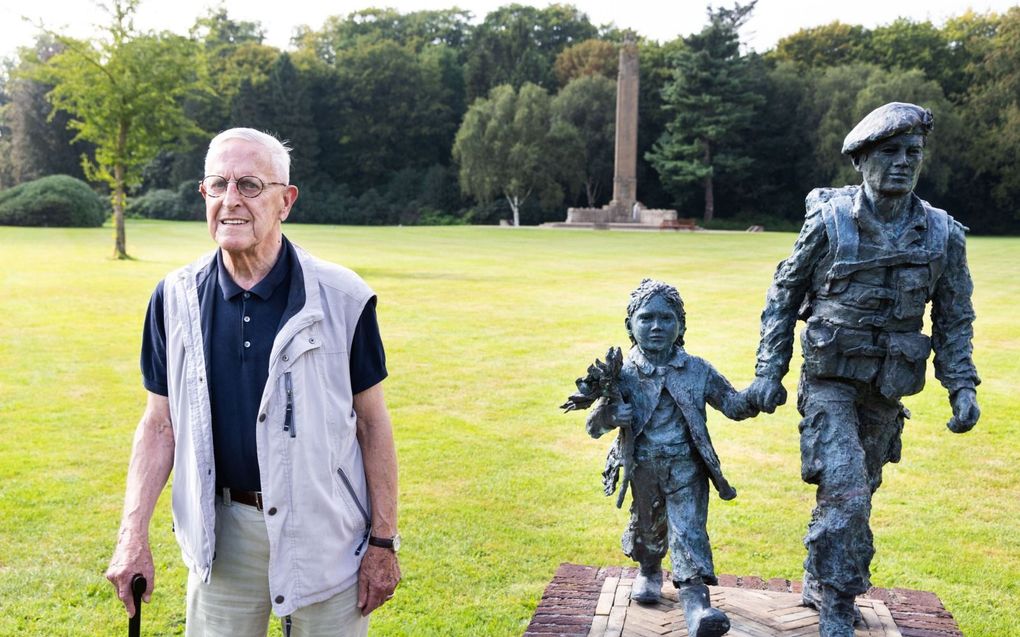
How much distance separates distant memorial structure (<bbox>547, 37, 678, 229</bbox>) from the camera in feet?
168

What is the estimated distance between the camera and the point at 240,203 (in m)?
3.24

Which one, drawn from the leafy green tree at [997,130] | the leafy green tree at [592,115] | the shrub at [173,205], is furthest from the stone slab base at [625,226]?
the shrub at [173,205]

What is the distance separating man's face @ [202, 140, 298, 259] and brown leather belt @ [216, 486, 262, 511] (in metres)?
0.86

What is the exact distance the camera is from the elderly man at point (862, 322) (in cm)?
429

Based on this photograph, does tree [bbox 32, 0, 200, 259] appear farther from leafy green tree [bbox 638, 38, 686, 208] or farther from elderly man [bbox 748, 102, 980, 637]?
leafy green tree [bbox 638, 38, 686, 208]

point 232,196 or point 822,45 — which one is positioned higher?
point 822,45

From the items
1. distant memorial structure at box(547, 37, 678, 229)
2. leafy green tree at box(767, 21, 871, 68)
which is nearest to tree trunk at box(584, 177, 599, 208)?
distant memorial structure at box(547, 37, 678, 229)

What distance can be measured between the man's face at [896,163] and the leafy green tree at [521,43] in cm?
6326

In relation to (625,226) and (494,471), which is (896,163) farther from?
(625,226)

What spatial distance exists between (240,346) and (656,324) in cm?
213

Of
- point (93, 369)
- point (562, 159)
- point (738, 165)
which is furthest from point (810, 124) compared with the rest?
point (93, 369)

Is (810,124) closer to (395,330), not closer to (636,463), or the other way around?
(395,330)

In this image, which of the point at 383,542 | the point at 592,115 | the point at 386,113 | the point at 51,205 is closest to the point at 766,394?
the point at 383,542

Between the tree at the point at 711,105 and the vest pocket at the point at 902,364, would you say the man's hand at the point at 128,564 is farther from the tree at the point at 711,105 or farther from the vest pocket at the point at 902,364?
the tree at the point at 711,105
